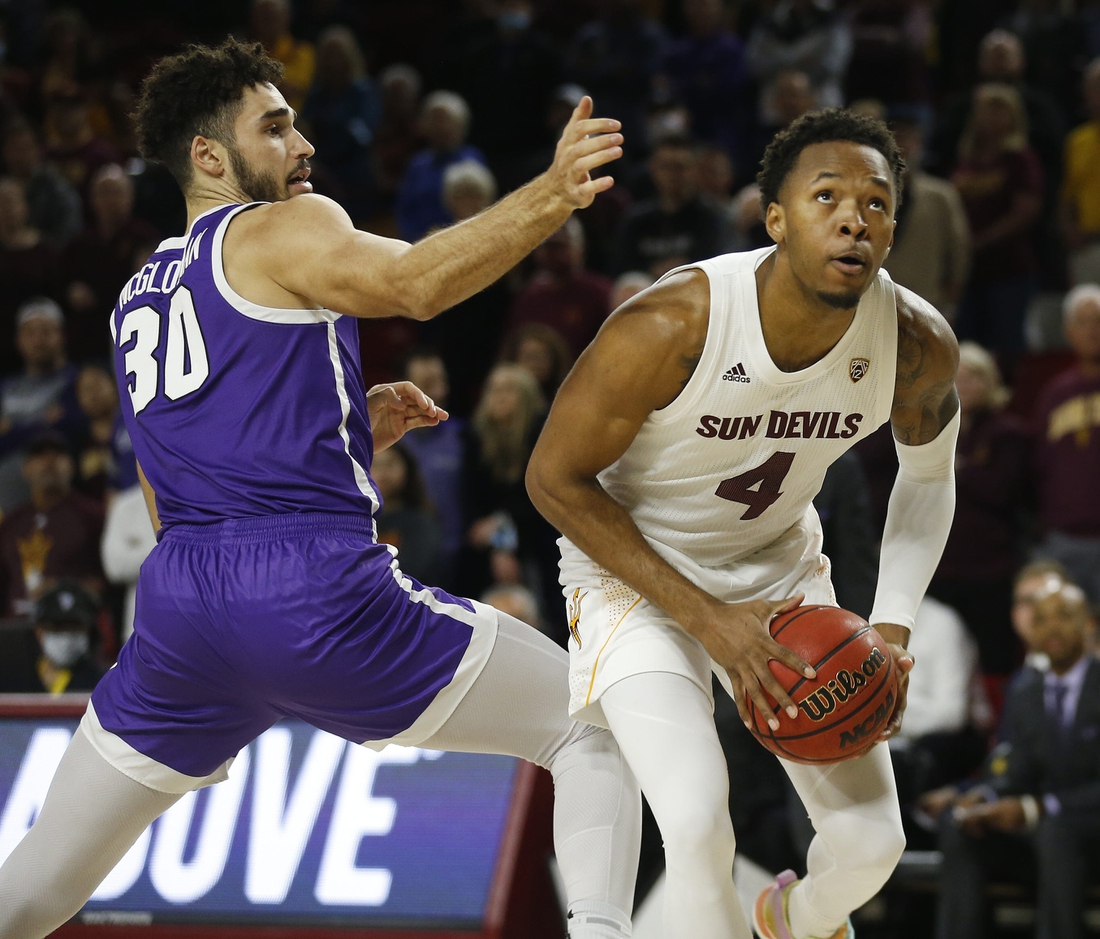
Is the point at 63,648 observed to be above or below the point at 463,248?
below

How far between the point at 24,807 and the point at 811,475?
341 centimetres

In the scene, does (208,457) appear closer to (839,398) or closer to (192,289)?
(192,289)

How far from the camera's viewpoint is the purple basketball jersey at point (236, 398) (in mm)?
3230

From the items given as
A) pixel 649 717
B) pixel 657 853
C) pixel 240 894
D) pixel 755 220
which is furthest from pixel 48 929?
pixel 755 220

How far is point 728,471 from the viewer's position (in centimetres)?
360

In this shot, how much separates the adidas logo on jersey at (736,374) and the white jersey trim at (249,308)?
3.10 feet

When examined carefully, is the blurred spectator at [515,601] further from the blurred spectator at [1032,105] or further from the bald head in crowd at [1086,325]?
the blurred spectator at [1032,105]

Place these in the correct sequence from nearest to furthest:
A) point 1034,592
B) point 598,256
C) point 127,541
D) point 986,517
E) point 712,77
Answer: point 1034,592, point 986,517, point 127,541, point 598,256, point 712,77

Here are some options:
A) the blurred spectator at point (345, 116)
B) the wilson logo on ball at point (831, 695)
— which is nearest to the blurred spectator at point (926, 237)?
the blurred spectator at point (345, 116)

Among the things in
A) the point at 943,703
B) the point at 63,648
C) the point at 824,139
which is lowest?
the point at 943,703

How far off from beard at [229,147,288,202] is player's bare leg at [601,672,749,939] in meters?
1.47

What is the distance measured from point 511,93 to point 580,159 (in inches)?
329

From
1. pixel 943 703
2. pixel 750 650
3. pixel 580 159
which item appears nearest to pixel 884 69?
pixel 943 703

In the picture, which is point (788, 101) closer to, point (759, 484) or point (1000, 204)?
point (1000, 204)
